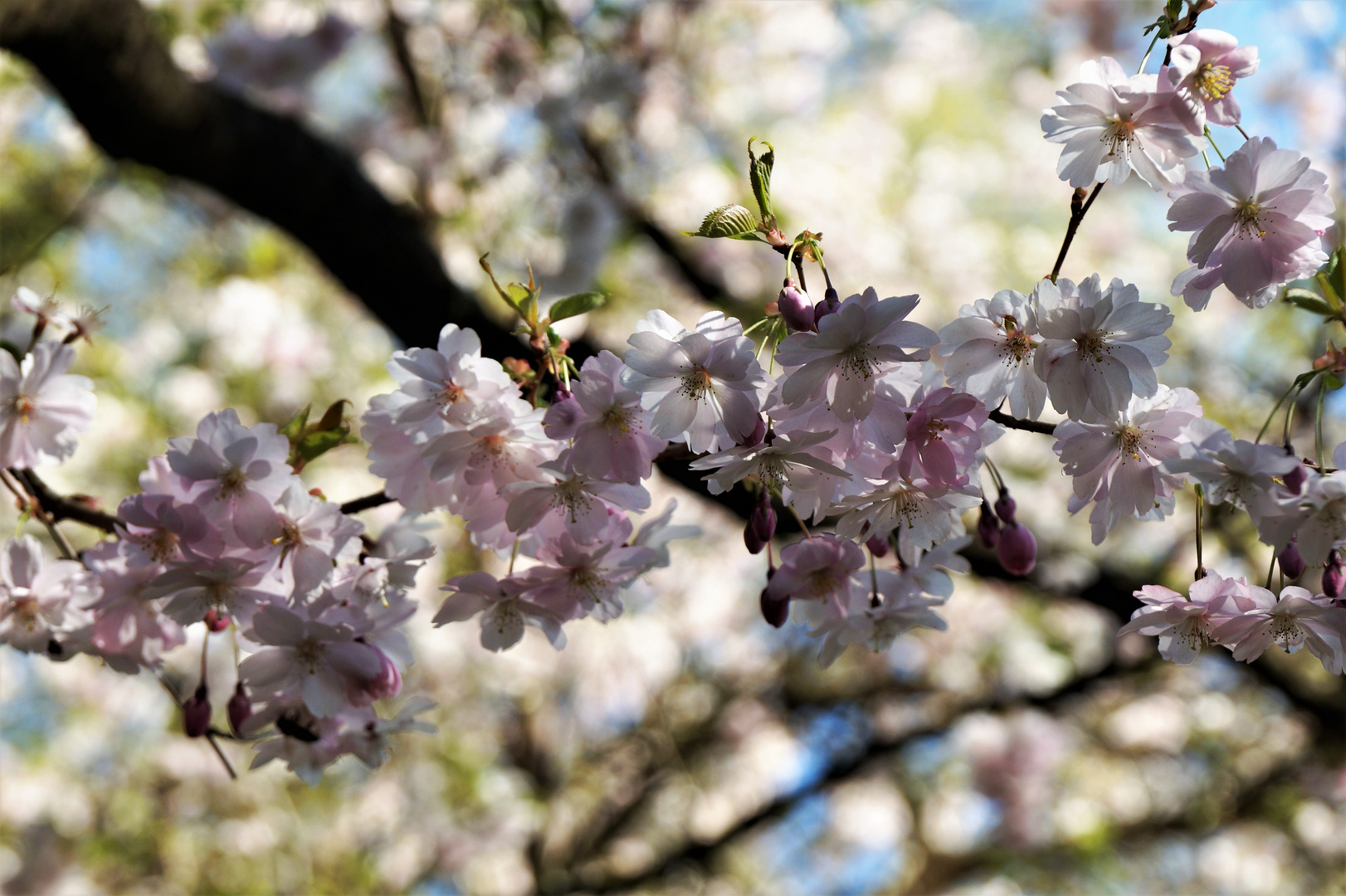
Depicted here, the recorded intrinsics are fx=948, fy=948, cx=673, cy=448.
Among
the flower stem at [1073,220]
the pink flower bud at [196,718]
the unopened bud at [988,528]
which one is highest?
the flower stem at [1073,220]

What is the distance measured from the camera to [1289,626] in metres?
0.77

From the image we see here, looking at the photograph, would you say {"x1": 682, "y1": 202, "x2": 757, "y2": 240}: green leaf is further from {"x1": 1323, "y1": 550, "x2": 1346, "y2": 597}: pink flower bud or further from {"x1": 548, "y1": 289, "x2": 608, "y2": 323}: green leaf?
{"x1": 1323, "y1": 550, "x2": 1346, "y2": 597}: pink flower bud

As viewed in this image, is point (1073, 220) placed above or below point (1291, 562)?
above

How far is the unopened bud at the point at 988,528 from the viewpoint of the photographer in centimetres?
93

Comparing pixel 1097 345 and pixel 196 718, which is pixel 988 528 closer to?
pixel 1097 345

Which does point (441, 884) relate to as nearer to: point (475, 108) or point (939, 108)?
point (475, 108)

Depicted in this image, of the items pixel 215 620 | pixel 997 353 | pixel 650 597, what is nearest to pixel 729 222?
pixel 997 353

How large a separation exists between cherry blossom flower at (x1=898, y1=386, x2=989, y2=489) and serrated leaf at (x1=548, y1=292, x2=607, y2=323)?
0.95 feet

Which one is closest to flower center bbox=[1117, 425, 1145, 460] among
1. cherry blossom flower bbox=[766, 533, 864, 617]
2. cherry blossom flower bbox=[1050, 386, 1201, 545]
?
cherry blossom flower bbox=[1050, 386, 1201, 545]

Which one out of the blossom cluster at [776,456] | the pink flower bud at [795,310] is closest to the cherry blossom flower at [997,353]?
the blossom cluster at [776,456]

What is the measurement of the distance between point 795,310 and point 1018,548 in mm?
362

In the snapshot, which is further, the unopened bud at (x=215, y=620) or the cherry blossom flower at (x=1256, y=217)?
the unopened bud at (x=215, y=620)

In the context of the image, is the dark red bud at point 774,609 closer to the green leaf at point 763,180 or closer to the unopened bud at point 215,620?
the green leaf at point 763,180

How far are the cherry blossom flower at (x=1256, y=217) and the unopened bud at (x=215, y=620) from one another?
89 cm
